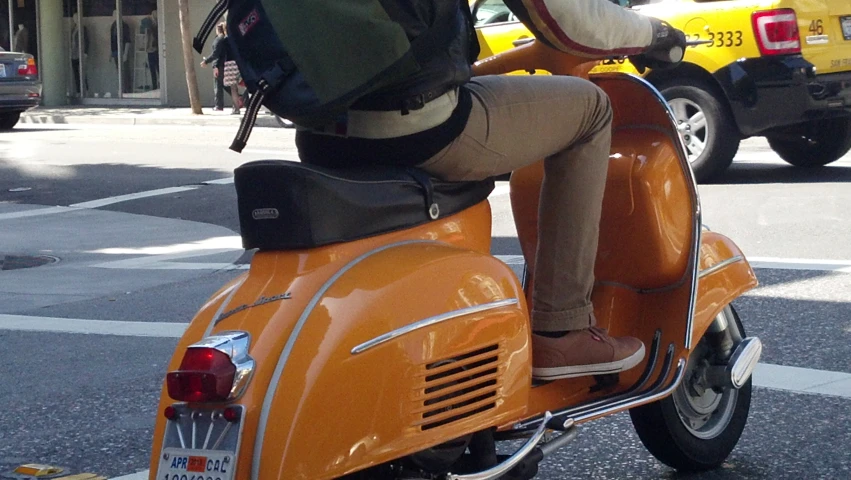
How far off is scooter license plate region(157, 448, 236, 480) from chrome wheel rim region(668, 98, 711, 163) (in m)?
8.36

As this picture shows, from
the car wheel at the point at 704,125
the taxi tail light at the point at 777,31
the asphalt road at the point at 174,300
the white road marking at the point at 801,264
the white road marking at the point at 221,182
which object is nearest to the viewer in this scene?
the asphalt road at the point at 174,300

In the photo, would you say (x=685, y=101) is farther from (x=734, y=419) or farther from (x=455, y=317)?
(x=455, y=317)

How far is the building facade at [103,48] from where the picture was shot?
29422mm

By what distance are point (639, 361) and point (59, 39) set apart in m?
30.8

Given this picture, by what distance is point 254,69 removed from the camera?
2867 mm

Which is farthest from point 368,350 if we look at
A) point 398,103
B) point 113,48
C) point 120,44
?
point 113,48

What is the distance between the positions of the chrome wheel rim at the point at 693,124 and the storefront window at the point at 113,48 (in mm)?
21235

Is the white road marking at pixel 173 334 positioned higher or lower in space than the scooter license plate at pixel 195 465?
lower

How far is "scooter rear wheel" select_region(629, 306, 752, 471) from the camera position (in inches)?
149

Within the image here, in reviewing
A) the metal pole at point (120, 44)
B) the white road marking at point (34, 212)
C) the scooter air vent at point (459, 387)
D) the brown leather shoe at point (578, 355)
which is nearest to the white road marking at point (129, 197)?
the white road marking at point (34, 212)

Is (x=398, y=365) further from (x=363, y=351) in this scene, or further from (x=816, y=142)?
(x=816, y=142)

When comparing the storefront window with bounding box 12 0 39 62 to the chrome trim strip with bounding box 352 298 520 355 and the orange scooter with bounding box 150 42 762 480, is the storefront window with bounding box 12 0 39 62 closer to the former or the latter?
the orange scooter with bounding box 150 42 762 480

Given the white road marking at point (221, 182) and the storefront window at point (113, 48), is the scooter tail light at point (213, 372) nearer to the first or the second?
the white road marking at point (221, 182)

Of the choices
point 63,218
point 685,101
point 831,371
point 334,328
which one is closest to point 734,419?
point 831,371
